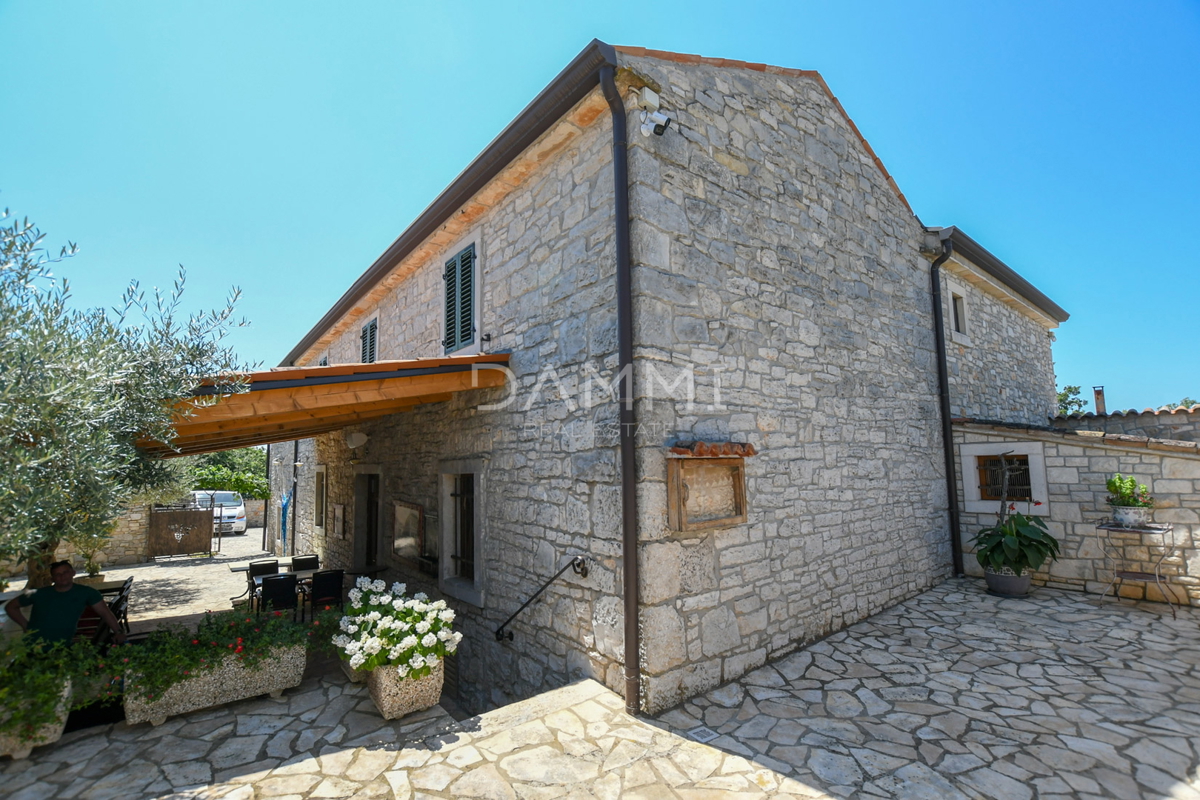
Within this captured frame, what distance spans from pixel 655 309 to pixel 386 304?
658 cm

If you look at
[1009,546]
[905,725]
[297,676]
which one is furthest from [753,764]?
[1009,546]

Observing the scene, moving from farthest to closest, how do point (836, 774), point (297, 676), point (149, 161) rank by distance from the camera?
point (149, 161)
point (297, 676)
point (836, 774)

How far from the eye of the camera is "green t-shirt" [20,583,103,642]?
394cm

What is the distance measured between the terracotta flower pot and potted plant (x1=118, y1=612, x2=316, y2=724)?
768cm

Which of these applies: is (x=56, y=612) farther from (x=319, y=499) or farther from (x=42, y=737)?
(x=319, y=499)

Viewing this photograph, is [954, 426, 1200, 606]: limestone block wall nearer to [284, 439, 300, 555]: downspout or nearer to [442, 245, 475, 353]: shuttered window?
[442, 245, 475, 353]: shuttered window

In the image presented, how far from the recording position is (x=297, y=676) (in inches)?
170

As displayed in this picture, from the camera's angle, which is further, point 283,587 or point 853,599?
point 283,587

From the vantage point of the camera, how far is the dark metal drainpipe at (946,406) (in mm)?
7336

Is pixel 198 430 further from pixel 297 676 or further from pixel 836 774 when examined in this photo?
pixel 836 774

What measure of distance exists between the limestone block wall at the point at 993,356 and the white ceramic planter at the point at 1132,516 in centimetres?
218

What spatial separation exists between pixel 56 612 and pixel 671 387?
16.4 feet

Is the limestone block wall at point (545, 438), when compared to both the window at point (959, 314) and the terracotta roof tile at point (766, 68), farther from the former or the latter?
the window at point (959, 314)

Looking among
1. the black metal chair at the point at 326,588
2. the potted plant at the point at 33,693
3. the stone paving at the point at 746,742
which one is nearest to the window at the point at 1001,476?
the stone paving at the point at 746,742
